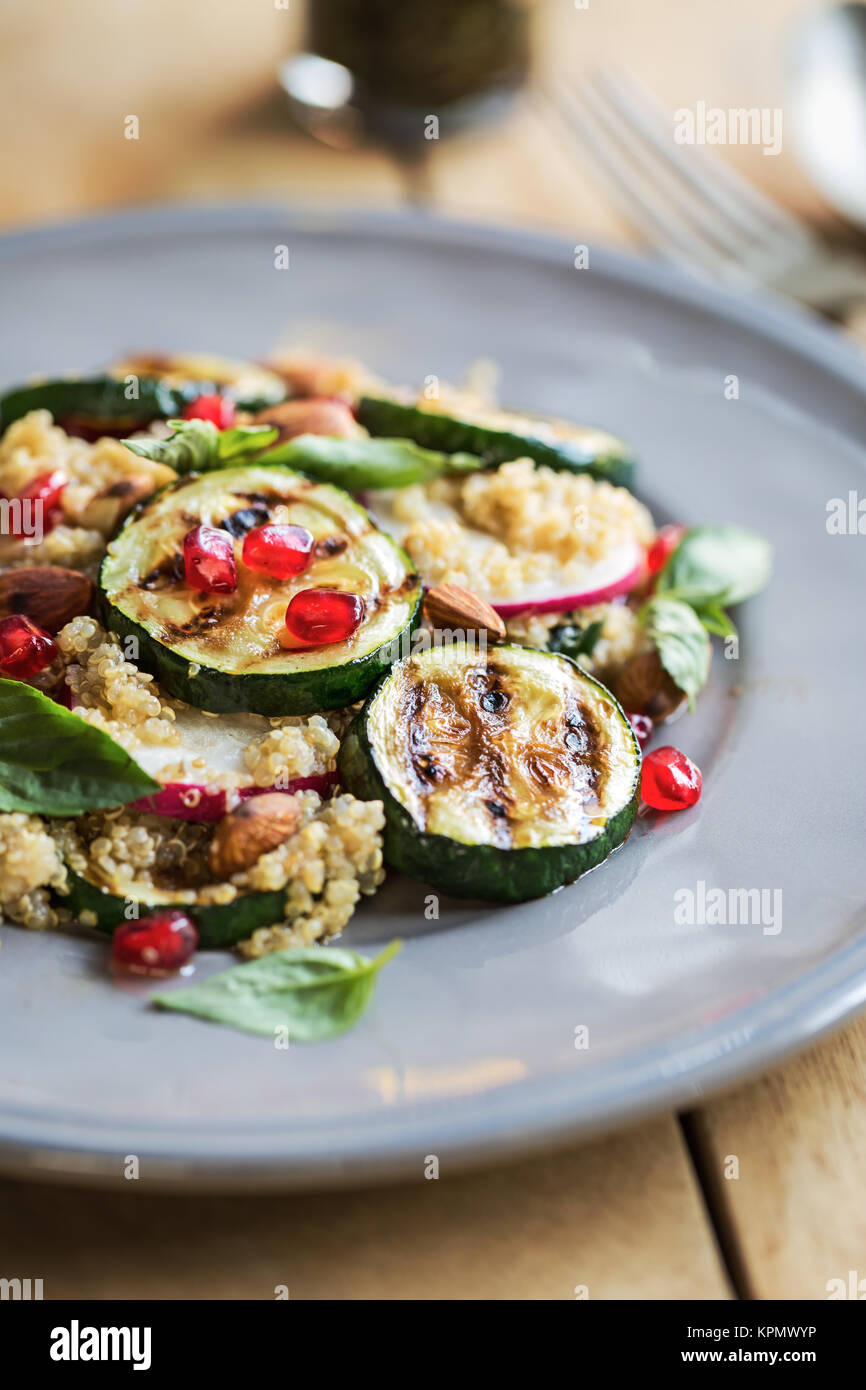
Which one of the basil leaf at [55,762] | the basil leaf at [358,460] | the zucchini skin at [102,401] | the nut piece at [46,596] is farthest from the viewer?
the zucchini skin at [102,401]

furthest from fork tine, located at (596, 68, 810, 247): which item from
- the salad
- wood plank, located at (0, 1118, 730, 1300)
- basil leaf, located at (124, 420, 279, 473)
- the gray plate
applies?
wood plank, located at (0, 1118, 730, 1300)

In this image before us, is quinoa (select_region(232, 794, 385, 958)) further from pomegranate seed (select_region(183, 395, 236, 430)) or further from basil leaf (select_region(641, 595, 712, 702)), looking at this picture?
pomegranate seed (select_region(183, 395, 236, 430))

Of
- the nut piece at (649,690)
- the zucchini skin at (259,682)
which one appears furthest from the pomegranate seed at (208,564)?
the nut piece at (649,690)

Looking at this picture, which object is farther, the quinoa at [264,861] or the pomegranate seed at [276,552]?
the pomegranate seed at [276,552]

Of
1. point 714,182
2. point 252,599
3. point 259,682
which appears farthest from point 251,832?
point 714,182

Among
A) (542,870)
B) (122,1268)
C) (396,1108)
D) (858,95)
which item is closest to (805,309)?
(858,95)

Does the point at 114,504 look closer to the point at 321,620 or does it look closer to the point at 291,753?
the point at 321,620

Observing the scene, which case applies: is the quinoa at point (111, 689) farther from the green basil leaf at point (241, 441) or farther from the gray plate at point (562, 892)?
the green basil leaf at point (241, 441)

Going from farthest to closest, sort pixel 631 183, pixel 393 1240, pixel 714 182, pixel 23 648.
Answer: pixel 714 182, pixel 631 183, pixel 23 648, pixel 393 1240
